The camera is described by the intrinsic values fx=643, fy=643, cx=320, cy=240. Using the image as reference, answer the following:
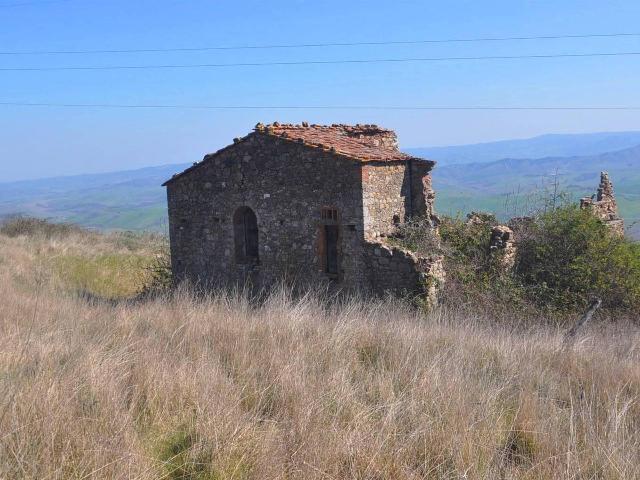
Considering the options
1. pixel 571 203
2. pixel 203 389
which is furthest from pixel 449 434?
pixel 571 203

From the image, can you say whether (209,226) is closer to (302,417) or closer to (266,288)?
(266,288)

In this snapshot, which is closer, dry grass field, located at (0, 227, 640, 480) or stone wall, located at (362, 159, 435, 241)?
dry grass field, located at (0, 227, 640, 480)

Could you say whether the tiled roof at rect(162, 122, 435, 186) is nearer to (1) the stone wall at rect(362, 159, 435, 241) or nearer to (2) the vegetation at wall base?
(1) the stone wall at rect(362, 159, 435, 241)

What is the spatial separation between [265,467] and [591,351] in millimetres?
4533

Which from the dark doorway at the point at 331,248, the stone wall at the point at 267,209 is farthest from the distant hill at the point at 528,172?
the dark doorway at the point at 331,248

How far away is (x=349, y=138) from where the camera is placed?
583 inches

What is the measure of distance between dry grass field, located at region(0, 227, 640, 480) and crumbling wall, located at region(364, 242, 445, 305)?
4.58 meters

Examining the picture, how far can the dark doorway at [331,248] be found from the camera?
13098 mm

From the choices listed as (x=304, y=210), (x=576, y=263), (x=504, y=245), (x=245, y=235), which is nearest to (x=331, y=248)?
(x=304, y=210)

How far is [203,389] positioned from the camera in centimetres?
455

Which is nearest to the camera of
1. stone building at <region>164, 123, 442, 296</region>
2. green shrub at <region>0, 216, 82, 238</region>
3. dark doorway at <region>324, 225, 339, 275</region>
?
stone building at <region>164, 123, 442, 296</region>

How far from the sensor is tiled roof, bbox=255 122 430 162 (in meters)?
12.9

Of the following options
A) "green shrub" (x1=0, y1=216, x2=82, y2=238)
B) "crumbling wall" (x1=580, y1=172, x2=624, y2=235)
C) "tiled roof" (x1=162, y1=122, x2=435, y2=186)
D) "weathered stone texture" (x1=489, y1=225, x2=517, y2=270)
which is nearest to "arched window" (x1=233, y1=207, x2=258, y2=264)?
"tiled roof" (x1=162, y1=122, x2=435, y2=186)

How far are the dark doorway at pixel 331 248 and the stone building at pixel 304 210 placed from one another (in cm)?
2
